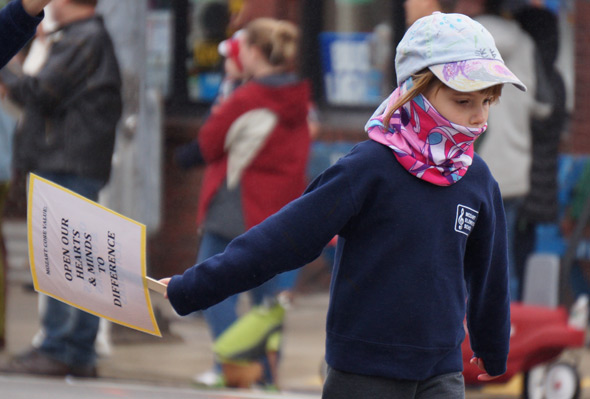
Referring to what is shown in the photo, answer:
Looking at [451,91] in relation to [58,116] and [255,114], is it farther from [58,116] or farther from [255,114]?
[58,116]

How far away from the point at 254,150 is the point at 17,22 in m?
2.86

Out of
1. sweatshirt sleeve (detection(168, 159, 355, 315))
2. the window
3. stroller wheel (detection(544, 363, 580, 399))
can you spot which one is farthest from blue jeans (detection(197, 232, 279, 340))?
the window

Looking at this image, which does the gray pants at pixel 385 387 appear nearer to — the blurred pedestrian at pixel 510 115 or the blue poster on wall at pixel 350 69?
the blurred pedestrian at pixel 510 115

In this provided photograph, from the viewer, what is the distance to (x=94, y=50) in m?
5.72

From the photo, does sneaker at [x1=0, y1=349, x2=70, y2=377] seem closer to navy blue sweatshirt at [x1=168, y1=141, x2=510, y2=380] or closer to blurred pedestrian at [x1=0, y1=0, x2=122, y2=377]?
blurred pedestrian at [x1=0, y1=0, x2=122, y2=377]

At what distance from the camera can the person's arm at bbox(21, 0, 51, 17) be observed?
2.77 meters

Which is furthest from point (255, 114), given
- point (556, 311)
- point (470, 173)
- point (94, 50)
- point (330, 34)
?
point (330, 34)

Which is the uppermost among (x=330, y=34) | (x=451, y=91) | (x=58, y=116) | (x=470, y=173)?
(x=451, y=91)

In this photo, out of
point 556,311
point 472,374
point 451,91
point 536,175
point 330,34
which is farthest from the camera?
point 330,34

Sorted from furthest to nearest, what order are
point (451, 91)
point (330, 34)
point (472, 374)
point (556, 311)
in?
point (330, 34), point (556, 311), point (472, 374), point (451, 91)

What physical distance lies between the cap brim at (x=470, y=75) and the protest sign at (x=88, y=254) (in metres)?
0.84

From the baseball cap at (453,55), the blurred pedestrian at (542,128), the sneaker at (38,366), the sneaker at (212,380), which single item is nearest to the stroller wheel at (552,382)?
the blurred pedestrian at (542,128)

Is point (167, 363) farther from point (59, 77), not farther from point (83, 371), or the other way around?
point (59, 77)

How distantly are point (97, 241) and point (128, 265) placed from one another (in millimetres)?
101
